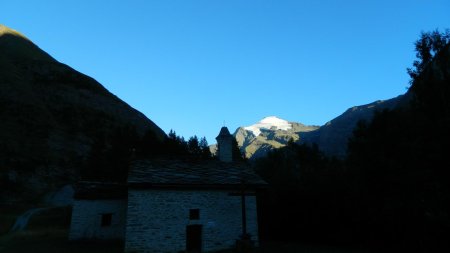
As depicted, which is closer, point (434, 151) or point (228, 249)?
point (434, 151)

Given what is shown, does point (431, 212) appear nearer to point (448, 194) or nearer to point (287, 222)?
point (448, 194)

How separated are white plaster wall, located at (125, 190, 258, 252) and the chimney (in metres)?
4.53

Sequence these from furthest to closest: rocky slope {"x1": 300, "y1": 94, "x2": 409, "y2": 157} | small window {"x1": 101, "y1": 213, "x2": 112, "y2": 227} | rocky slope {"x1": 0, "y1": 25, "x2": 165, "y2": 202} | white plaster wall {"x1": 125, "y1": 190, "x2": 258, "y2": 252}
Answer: rocky slope {"x1": 300, "y1": 94, "x2": 409, "y2": 157}, rocky slope {"x1": 0, "y1": 25, "x2": 165, "y2": 202}, small window {"x1": 101, "y1": 213, "x2": 112, "y2": 227}, white plaster wall {"x1": 125, "y1": 190, "x2": 258, "y2": 252}

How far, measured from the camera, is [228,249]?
18.5 metres

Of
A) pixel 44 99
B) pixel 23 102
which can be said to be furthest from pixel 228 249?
pixel 44 99

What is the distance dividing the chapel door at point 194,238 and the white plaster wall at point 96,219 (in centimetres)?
602

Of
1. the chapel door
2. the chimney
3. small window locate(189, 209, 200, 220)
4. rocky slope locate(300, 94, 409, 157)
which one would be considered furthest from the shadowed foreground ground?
rocky slope locate(300, 94, 409, 157)

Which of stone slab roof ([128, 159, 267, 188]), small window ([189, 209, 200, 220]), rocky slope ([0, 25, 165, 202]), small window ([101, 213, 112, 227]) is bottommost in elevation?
small window ([101, 213, 112, 227])

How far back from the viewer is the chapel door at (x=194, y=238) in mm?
18719

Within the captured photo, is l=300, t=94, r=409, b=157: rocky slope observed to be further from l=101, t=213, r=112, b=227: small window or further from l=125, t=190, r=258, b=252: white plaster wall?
l=125, t=190, r=258, b=252: white plaster wall

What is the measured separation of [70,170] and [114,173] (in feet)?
86.1

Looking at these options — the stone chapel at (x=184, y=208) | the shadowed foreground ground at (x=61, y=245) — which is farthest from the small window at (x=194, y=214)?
the shadowed foreground ground at (x=61, y=245)

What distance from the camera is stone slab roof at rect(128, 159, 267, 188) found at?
18312 mm

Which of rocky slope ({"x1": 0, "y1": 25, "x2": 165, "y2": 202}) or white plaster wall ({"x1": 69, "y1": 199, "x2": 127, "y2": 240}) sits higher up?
rocky slope ({"x1": 0, "y1": 25, "x2": 165, "y2": 202})
